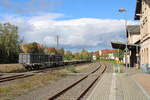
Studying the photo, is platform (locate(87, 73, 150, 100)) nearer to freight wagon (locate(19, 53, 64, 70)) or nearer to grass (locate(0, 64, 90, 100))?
grass (locate(0, 64, 90, 100))

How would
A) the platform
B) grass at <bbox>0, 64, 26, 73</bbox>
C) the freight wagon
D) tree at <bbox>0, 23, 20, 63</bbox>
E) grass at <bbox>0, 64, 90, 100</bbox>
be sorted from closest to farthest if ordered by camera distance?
the platform
grass at <bbox>0, 64, 90, 100</bbox>
grass at <bbox>0, 64, 26, 73</bbox>
the freight wagon
tree at <bbox>0, 23, 20, 63</bbox>

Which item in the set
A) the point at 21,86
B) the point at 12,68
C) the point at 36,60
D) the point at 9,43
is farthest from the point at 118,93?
the point at 9,43

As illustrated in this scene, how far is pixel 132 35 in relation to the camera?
5991 cm

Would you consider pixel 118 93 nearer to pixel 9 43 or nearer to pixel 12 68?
pixel 12 68

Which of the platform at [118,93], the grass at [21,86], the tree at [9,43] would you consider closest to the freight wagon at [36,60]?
the tree at [9,43]

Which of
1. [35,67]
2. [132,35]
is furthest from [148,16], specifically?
[132,35]

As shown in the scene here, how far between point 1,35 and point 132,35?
3383 cm

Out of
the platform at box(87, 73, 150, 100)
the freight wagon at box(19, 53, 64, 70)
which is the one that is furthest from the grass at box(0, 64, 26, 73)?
the platform at box(87, 73, 150, 100)

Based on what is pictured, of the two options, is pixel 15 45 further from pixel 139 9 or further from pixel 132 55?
pixel 139 9

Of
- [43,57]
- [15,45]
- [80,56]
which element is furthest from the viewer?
[80,56]

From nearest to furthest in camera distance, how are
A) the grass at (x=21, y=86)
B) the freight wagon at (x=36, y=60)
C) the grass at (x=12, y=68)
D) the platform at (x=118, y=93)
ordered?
the platform at (x=118, y=93) → the grass at (x=21, y=86) → the grass at (x=12, y=68) → the freight wagon at (x=36, y=60)

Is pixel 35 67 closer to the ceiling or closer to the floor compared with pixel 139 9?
closer to the floor

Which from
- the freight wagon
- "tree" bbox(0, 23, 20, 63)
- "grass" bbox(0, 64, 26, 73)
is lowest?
"grass" bbox(0, 64, 26, 73)

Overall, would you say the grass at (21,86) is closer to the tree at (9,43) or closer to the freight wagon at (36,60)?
the freight wagon at (36,60)
